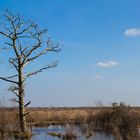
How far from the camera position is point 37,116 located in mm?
38250

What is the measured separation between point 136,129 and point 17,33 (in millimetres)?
8540

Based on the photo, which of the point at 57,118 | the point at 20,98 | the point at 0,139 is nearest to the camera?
the point at 0,139

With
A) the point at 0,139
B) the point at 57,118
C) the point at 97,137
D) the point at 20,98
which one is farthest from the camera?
the point at 57,118

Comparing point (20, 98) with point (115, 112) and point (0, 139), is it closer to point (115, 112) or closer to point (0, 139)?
point (0, 139)

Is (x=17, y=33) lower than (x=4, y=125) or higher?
higher

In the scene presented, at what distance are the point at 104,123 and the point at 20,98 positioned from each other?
6991 millimetres

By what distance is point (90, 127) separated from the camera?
27344mm

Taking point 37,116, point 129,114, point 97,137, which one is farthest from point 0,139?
point 37,116

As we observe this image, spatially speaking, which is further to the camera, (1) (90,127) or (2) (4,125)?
(1) (90,127)

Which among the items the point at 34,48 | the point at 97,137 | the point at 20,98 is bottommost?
the point at 97,137

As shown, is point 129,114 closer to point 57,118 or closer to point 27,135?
point 27,135

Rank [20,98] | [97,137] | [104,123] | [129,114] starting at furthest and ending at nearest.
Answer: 1. [104,123]
2. [129,114]
3. [20,98]
4. [97,137]

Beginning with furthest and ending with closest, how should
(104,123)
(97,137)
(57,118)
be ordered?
(57,118) < (104,123) < (97,137)

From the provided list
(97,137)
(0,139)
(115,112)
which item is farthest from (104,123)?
(0,139)
